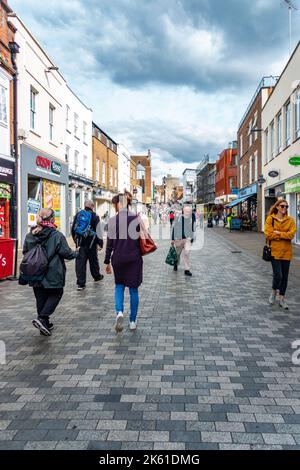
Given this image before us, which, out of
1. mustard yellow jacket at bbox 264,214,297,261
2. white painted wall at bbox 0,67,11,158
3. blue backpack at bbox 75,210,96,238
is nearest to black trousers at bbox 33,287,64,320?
blue backpack at bbox 75,210,96,238

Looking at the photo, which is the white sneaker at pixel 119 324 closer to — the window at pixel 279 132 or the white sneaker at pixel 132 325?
the white sneaker at pixel 132 325

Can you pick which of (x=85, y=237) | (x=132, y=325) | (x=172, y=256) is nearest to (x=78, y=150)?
(x=172, y=256)

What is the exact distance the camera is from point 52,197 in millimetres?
19844

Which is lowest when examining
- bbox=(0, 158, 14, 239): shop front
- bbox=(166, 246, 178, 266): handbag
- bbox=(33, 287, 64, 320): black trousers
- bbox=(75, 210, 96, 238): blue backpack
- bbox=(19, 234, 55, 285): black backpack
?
bbox=(33, 287, 64, 320): black trousers

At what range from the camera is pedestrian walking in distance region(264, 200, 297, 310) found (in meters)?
6.48

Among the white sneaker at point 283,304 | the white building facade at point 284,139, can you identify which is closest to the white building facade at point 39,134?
the white building facade at point 284,139

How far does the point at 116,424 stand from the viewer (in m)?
2.98

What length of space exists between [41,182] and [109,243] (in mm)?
13917

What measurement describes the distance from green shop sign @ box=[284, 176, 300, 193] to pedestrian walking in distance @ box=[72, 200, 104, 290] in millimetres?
10142

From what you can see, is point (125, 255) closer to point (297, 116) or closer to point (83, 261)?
point (83, 261)

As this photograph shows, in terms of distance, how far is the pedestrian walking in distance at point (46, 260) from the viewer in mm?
5078

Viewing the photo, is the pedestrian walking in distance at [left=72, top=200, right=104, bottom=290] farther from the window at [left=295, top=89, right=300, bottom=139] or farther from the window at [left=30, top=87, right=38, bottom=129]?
the window at [left=295, top=89, right=300, bottom=139]

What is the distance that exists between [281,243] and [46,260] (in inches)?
148

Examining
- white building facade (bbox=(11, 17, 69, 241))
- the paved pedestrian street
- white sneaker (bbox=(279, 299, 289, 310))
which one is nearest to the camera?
the paved pedestrian street
